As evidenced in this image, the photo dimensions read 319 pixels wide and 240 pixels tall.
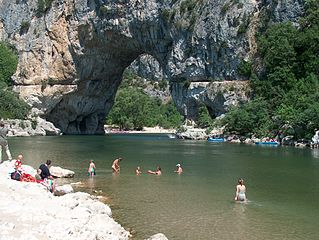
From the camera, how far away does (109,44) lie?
255 feet

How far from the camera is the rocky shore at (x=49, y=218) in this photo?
1080 cm

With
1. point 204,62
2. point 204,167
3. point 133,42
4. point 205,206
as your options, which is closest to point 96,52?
point 133,42

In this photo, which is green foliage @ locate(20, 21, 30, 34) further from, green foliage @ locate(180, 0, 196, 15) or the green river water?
the green river water

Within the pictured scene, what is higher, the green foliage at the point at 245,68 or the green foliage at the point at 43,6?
the green foliage at the point at 43,6

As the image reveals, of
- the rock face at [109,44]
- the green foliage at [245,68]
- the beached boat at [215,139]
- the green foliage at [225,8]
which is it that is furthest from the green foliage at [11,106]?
the green foliage at [245,68]

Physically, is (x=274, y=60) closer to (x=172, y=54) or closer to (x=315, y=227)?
(x=172, y=54)

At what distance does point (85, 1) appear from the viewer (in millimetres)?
77625

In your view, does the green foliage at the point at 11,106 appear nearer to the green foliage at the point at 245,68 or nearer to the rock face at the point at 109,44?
the rock face at the point at 109,44

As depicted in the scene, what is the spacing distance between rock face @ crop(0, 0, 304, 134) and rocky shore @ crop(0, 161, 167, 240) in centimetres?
5319

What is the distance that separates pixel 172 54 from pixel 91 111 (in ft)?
78.7

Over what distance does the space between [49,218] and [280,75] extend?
51806 millimetres

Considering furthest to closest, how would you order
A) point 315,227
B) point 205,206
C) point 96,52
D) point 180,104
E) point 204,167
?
point 96,52 → point 180,104 → point 204,167 → point 205,206 → point 315,227

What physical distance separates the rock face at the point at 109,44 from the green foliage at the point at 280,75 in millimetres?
2719

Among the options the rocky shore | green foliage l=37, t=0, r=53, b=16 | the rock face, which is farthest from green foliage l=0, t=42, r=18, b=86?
the rocky shore
